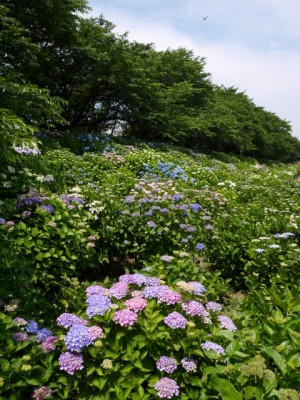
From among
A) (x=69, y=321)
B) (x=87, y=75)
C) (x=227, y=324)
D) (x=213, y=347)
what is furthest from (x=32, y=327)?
(x=87, y=75)

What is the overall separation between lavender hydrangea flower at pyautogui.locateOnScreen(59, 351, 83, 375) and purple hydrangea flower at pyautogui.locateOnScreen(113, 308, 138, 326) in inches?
11.4

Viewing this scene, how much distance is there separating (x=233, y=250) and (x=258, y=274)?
24.5 inches

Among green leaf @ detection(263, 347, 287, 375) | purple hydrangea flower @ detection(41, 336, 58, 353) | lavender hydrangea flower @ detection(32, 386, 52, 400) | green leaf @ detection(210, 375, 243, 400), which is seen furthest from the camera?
purple hydrangea flower @ detection(41, 336, 58, 353)

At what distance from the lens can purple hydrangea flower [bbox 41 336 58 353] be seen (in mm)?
2044

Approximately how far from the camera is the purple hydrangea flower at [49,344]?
2.04m

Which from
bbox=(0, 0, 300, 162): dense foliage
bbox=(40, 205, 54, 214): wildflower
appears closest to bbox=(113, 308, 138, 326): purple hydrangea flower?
bbox=(40, 205, 54, 214): wildflower

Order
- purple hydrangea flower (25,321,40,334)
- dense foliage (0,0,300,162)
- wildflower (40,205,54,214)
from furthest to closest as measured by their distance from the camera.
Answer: dense foliage (0,0,300,162) → wildflower (40,205,54,214) → purple hydrangea flower (25,321,40,334)

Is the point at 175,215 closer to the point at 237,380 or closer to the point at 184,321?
the point at 184,321

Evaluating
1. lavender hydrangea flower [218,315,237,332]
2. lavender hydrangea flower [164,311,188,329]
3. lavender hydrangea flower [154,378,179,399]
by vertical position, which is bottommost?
lavender hydrangea flower [154,378,179,399]

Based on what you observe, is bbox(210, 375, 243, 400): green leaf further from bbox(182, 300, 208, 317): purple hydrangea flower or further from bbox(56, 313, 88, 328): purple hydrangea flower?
bbox(56, 313, 88, 328): purple hydrangea flower

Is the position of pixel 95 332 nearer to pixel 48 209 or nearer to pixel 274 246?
pixel 48 209

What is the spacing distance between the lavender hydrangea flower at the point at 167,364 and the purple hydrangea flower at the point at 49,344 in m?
0.68

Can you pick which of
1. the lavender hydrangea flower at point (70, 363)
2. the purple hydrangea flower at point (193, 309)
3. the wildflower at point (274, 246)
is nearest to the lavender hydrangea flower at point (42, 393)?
the lavender hydrangea flower at point (70, 363)

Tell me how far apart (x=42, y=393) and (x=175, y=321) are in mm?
837
